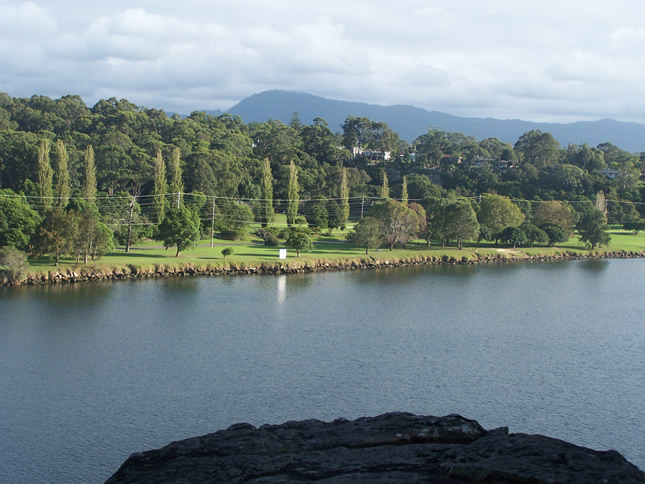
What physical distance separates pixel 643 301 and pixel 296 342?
29.0 meters

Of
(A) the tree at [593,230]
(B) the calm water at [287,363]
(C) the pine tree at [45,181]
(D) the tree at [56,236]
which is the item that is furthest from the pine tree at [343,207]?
(D) the tree at [56,236]

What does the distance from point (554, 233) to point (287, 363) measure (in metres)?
58.6

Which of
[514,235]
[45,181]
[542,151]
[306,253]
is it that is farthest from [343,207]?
[542,151]

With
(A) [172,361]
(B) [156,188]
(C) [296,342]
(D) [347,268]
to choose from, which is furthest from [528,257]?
(A) [172,361]

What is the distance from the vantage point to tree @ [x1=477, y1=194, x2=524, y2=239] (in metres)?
83.8

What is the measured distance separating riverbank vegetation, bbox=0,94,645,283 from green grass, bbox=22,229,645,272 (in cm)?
23

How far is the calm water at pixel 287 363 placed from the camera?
2527 cm

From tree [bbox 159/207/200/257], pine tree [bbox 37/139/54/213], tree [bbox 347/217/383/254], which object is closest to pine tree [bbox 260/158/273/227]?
tree [bbox 347/217/383/254]

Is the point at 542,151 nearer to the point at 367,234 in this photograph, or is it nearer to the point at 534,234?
the point at 534,234

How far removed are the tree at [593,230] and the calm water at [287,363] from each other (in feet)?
101

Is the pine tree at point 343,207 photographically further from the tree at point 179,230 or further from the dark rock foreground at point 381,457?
the dark rock foreground at point 381,457

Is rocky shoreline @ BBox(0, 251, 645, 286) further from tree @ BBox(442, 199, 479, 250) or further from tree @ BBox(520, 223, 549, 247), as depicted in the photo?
tree @ BBox(442, 199, 479, 250)

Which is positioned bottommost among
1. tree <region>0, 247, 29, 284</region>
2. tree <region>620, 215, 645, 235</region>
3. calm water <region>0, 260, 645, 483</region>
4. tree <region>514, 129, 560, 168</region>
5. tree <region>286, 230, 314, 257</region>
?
calm water <region>0, 260, 645, 483</region>

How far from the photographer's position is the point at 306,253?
2721 inches
